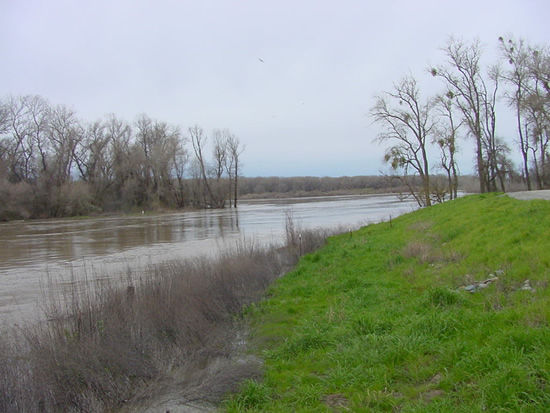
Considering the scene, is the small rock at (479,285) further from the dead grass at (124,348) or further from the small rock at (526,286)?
the dead grass at (124,348)

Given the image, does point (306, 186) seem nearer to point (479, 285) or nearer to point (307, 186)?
point (307, 186)

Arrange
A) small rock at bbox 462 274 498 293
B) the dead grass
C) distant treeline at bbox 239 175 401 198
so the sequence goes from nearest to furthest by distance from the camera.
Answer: the dead grass, small rock at bbox 462 274 498 293, distant treeline at bbox 239 175 401 198

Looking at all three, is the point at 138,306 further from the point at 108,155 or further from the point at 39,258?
the point at 108,155

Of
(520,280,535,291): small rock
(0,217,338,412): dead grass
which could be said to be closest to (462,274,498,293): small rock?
(520,280,535,291): small rock

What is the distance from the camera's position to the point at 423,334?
580 centimetres

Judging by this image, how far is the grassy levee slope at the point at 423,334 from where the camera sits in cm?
428

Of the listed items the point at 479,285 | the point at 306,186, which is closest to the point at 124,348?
the point at 479,285

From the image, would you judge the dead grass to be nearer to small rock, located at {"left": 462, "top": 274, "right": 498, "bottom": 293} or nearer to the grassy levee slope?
the grassy levee slope

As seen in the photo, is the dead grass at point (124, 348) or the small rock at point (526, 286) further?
the small rock at point (526, 286)

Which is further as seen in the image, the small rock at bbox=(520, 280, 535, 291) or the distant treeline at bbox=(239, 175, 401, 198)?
the distant treeline at bbox=(239, 175, 401, 198)

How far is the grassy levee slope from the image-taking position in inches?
169

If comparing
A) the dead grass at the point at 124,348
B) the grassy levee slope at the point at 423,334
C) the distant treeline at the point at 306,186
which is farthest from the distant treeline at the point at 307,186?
the dead grass at the point at 124,348

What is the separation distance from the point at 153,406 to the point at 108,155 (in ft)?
234

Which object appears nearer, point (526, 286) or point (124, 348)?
point (526, 286)
